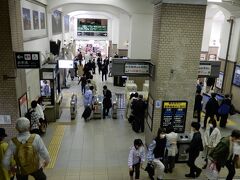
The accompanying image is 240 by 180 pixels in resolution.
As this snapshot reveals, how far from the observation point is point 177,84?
7.29m

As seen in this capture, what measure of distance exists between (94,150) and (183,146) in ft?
9.09

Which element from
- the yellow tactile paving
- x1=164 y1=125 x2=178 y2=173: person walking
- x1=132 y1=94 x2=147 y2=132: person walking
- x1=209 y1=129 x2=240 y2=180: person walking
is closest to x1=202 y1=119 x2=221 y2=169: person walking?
x1=164 y1=125 x2=178 y2=173: person walking

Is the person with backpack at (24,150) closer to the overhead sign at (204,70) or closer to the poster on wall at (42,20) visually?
the overhead sign at (204,70)

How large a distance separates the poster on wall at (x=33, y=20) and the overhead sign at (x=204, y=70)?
5.82 m

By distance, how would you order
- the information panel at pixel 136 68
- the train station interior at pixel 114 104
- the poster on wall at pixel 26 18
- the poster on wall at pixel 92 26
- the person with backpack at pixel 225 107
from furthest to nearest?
the poster on wall at pixel 92 26 < the person with backpack at pixel 225 107 < the poster on wall at pixel 26 18 < the information panel at pixel 136 68 < the train station interior at pixel 114 104

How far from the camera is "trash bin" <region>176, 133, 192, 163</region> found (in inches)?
276

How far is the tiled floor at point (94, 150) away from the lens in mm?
6645

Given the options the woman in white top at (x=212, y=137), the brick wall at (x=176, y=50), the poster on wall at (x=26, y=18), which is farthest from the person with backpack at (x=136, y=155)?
the poster on wall at (x=26, y=18)

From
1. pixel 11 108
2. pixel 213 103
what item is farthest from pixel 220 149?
pixel 11 108

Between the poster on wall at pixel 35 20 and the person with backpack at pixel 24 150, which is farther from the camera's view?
the poster on wall at pixel 35 20

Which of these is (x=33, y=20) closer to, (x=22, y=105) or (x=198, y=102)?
(x=22, y=105)

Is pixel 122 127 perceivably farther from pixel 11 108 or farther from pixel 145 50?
pixel 145 50

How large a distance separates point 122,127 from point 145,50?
5398 mm

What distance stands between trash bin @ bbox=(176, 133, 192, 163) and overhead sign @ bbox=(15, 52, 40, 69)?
444cm
